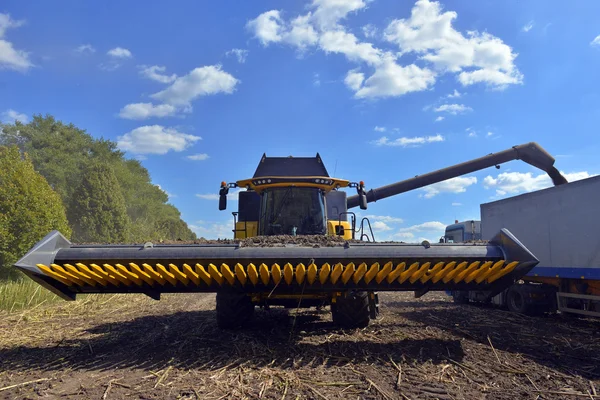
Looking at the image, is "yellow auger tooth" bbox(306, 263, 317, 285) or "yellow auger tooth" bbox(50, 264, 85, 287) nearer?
"yellow auger tooth" bbox(306, 263, 317, 285)

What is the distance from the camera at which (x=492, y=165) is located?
1698 cm

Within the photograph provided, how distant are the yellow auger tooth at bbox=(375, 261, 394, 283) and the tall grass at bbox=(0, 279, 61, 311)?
10.2 m

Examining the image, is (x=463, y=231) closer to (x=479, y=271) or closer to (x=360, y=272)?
(x=479, y=271)

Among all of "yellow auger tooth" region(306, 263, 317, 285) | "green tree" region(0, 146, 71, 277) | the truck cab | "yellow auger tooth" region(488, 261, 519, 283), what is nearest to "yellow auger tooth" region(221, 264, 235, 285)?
"yellow auger tooth" region(306, 263, 317, 285)

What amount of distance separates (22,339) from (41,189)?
11.5 metres

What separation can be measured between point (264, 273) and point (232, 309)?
2232 millimetres

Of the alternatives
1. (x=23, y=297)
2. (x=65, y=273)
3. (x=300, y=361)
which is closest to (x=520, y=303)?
(x=300, y=361)

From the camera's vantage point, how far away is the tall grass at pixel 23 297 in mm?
11290

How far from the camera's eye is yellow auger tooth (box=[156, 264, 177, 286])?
496cm

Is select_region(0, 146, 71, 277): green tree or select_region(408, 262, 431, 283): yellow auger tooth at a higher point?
select_region(0, 146, 71, 277): green tree

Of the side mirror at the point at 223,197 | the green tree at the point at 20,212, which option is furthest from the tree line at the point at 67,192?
the side mirror at the point at 223,197

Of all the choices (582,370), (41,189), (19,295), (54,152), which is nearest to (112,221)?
(54,152)

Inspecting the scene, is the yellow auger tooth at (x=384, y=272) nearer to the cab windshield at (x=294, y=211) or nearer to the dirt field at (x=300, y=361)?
the dirt field at (x=300, y=361)

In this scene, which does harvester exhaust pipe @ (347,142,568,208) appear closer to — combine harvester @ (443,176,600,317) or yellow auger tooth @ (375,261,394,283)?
combine harvester @ (443,176,600,317)
